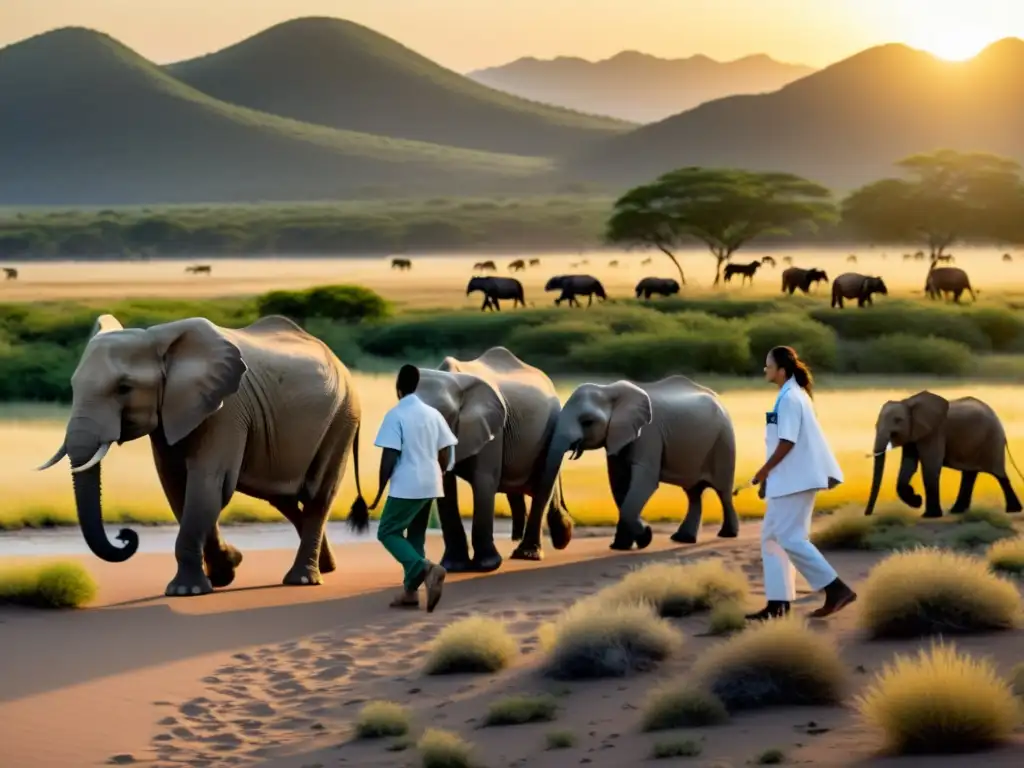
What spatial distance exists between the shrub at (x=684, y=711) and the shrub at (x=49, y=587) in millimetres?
5649

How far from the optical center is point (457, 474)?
15.8m

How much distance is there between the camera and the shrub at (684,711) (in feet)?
31.1

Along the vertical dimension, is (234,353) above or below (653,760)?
above

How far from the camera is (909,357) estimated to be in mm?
46000

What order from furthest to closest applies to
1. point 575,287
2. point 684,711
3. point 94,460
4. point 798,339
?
point 575,287, point 798,339, point 94,460, point 684,711

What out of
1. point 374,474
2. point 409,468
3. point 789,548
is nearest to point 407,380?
point 409,468

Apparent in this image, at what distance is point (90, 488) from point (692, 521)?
617 centimetres

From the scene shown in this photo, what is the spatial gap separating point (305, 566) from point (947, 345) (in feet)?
109

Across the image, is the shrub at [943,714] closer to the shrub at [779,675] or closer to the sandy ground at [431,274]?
the shrub at [779,675]

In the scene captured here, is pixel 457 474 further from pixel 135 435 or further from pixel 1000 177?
pixel 1000 177

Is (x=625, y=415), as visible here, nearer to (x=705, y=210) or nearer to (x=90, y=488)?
(x=90, y=488)

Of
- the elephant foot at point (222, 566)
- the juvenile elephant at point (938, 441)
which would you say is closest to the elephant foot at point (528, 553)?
the elephant foot at point (222, 566)

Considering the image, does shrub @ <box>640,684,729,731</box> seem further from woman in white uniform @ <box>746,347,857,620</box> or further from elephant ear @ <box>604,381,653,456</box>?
elephant ear @ <box>604,381,653,456</box>

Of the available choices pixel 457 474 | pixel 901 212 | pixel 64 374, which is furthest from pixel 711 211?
pixel 457 474
